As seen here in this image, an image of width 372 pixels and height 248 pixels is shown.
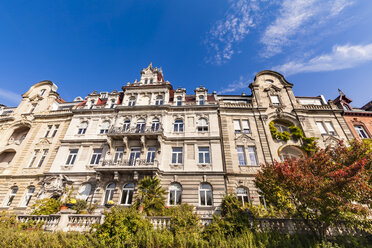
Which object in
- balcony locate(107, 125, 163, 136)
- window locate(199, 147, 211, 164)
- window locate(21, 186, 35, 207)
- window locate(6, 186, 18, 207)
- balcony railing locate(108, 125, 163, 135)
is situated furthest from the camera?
balcony railing locate(108, 125, 163, 135)

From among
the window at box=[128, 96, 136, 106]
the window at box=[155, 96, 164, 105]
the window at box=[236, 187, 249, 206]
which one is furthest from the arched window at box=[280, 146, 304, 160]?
the window at box=[128, 96, 136, 106]

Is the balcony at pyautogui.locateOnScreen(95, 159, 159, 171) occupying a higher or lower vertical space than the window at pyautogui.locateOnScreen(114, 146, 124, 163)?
lower

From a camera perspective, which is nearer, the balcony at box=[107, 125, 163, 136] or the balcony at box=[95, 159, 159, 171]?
the balcony at box=[95, 159, 159, 171]

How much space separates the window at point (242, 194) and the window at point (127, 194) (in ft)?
36.3

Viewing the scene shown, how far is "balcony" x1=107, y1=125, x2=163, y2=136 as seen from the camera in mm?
18953

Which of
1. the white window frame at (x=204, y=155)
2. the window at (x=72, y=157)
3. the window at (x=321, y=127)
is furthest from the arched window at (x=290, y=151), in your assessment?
the window at (x=72, y=157)

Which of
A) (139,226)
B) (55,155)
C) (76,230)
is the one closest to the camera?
(139,226)

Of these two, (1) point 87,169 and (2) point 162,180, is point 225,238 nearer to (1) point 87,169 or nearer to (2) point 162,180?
(2) point 162,180

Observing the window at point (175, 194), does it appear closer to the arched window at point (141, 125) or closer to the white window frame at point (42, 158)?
the arched window at point (141, 125)

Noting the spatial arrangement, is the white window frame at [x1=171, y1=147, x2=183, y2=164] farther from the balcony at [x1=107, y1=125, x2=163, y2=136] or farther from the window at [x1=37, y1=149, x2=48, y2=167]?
the window at [x1=37, y1=149, x2=48, y2=167]

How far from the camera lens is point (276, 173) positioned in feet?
32.6

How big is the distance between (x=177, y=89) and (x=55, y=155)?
715 inches

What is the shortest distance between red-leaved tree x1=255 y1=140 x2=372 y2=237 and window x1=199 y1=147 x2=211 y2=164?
8270 mm

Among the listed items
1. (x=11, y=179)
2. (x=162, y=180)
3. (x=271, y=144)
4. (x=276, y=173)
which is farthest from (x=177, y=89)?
(x=11, y=179)
